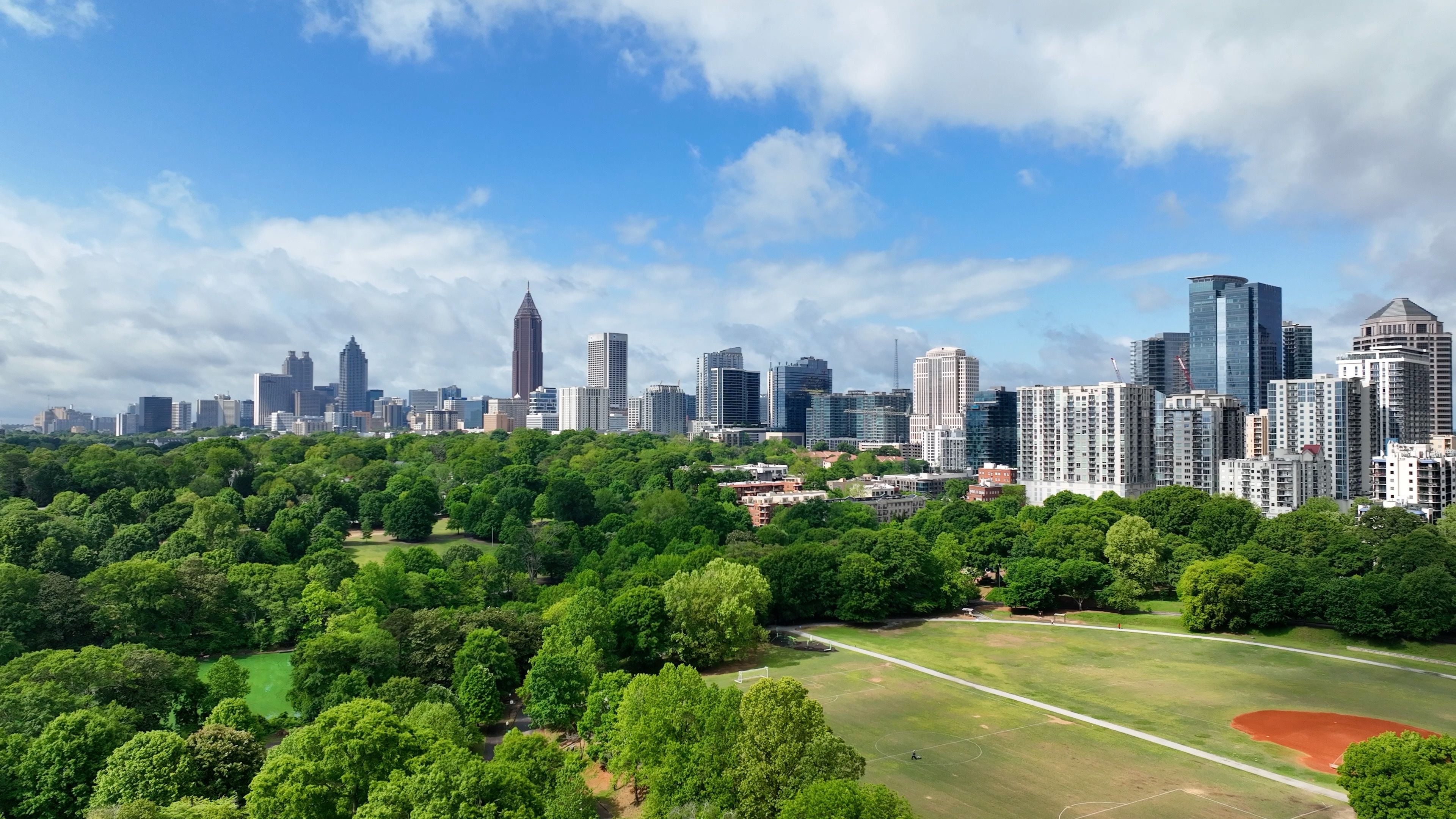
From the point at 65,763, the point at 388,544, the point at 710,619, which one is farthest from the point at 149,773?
the point at 388,544

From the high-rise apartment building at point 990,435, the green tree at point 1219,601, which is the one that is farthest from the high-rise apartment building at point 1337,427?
the green tree at point 1219,601

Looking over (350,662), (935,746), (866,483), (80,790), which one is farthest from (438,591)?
(866,483)

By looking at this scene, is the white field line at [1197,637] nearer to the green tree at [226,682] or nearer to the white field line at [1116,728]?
the white field line at [1116,728]

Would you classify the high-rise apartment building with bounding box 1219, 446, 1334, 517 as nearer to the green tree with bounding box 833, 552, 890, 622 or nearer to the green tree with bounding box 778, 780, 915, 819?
the green tree with bounding box 833, 552, 890, 622

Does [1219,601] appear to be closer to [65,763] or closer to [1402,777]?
[1402,777]

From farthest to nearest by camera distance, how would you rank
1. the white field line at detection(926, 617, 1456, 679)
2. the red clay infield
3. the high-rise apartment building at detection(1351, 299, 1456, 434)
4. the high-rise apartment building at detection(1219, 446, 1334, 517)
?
the high-rise apartment building at detection(1351, 299, 1456, 434) → the high-rise apartment building at detection(1219, 446, 1334, 517) → the white field line at detection(926, 617, 1456, 679) → the red clay infield

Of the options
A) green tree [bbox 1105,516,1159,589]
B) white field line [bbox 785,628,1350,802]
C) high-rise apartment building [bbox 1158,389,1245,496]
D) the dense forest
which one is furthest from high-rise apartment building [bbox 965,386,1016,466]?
white field line [bbox 785,628,1350,802]

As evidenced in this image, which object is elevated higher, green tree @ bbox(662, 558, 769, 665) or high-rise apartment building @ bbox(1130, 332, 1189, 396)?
high-rise apartment building @ bbox(1130, 332, 1189, 396)
